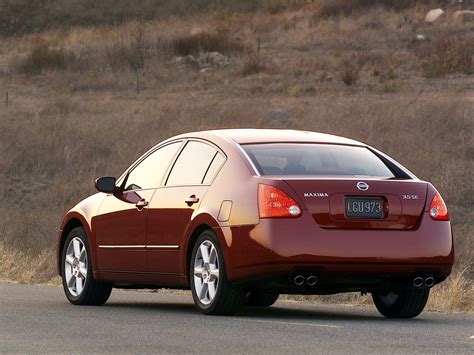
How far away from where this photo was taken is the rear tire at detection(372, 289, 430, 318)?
41.2 ft

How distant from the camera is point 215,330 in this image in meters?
10.9

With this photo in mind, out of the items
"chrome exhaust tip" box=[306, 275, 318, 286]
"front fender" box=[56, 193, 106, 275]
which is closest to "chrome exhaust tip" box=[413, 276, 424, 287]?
"chrome exhaust tip" box=[306, 275, 318, 286]

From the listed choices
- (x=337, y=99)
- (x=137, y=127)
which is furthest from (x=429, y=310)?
(x=337, y=99)

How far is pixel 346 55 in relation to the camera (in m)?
50.1

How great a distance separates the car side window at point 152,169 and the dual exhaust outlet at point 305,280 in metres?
1.97

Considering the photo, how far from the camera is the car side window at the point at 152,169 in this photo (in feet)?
43.3

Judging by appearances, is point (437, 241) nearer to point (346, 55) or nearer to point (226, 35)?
point (346, 55)

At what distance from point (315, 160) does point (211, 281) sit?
1.29 metres

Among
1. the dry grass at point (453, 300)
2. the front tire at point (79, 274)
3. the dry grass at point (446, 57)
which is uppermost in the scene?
the front tire at point (79, 274)

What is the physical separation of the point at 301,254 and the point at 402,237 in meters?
0.82

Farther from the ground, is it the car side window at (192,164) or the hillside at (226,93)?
the car side window at (192,164)

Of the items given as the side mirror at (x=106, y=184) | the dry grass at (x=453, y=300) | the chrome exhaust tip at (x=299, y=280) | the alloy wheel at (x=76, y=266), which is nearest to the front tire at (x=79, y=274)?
the alloy wheel at (x=76, y=266)

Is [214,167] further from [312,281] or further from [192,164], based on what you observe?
[312,281]

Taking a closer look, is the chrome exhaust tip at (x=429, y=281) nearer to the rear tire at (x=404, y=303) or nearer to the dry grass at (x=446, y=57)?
the rear tire at (x=404, y=303)
